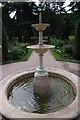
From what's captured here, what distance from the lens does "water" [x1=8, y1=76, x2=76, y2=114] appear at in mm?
5758

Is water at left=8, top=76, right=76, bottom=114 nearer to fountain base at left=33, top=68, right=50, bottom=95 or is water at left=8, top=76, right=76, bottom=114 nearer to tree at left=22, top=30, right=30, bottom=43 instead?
fountain base at left=33, top=68, right=50, bottom=95

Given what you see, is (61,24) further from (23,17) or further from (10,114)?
(10,114)

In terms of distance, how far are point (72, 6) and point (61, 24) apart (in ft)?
9.59

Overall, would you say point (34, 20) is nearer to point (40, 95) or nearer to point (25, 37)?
point (25, 37)

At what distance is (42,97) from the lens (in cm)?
656

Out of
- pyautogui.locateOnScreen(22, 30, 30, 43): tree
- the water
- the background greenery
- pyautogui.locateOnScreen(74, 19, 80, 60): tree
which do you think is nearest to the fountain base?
the water

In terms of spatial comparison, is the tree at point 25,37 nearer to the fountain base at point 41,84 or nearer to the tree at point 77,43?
the tree at point 77,43

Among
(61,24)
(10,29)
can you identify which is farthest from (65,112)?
(10,29)

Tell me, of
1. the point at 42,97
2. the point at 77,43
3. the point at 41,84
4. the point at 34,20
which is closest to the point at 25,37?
the point at 34,20

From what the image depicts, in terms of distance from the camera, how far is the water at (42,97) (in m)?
5.76

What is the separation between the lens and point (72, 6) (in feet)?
78.6

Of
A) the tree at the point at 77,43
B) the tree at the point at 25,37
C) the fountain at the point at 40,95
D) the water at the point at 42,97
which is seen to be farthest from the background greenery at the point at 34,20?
the water at the point at 42,97

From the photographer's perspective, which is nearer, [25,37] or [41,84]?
[41,84]

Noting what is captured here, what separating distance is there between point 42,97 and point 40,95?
15 cm
